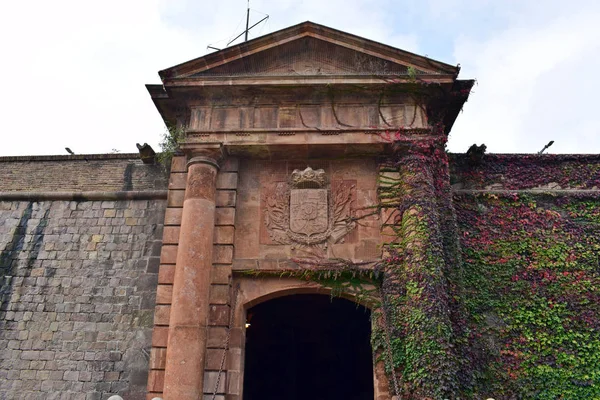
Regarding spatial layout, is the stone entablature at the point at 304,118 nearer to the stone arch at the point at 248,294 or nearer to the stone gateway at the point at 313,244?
the stone gateway at the point at 313,244

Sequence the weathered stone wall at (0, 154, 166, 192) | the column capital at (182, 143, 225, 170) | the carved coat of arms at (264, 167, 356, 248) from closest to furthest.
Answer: the carved coat of arms at (264, 167, 356, 248), the column capital at (182, 143, 225, 170), the weathered stone wall at (0, 154, 166, 192)

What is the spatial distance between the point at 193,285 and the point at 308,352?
7.57 m

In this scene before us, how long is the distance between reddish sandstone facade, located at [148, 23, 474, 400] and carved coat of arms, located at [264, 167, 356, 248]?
2 cm

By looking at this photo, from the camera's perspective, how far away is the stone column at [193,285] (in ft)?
26.8

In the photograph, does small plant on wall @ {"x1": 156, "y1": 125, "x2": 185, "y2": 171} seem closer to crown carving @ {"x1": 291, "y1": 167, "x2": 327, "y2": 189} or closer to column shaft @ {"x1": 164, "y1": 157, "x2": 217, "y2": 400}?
column shaft @ {"x1": 164, "y1": 157, "x2": 217, "y2": 400}

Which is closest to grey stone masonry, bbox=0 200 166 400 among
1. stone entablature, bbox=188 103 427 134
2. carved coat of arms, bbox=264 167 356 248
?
stone entablature, bbox=188 103 427 134

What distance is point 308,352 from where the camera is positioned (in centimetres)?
1537

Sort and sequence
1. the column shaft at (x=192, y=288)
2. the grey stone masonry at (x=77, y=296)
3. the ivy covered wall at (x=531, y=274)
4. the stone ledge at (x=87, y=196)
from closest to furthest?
the column shaft at (x=192, y=288) → the ivy covered wall at (x=531, y=274) → the grey stone masonry at (x=77, y=296) → the stone ledge at (x=87, y=196)

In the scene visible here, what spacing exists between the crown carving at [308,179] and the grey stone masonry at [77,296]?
2.92m

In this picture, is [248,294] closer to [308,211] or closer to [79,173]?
[308,211]

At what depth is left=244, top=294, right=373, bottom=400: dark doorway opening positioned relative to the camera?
13.9m

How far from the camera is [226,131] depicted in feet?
31.7

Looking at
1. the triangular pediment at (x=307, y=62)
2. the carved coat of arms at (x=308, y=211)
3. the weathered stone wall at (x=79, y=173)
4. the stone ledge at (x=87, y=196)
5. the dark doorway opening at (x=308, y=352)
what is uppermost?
the triangular pediment at (x=307, y=62)

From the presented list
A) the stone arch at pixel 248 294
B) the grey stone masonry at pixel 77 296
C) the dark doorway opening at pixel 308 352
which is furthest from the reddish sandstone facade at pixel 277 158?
the dark doorway opening at pixel 308 352
